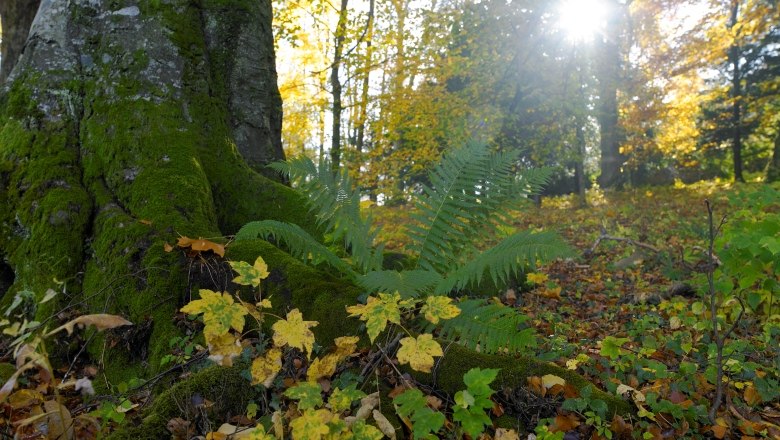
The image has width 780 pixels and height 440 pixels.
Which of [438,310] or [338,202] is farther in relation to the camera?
[338,202]

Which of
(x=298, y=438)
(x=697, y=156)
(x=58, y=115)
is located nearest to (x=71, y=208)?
(x=58, y=115)

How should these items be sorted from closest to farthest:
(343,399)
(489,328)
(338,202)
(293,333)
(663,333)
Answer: (343,399) → (293,333) → (489,328) → (338,202) → (663,333)

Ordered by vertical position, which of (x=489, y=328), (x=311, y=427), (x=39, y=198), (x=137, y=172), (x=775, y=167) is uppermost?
(x=775, y=167)

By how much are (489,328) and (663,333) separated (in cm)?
183

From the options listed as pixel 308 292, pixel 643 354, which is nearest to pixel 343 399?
pixel 308 292

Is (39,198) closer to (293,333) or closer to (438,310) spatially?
(293,333)

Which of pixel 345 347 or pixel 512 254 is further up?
pixel 512 254

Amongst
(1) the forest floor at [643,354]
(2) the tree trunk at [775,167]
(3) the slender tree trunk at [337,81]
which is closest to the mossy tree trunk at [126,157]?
(1) the forest floor at [643,354]

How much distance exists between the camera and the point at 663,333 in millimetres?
3160

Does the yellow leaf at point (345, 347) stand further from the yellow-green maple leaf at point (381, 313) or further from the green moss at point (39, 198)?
the green moss at point (39, 198)

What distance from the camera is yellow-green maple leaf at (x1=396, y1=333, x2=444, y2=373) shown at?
5.22 ft

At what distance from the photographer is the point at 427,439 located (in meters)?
1.52

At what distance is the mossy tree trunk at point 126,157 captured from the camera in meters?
2.60

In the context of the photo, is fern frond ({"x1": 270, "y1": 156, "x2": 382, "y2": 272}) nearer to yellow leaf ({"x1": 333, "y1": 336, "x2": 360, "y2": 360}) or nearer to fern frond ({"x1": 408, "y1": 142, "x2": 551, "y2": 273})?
fern frond ({"x1": 408, "y1": 142, "x2": 551, "y2": 273})
